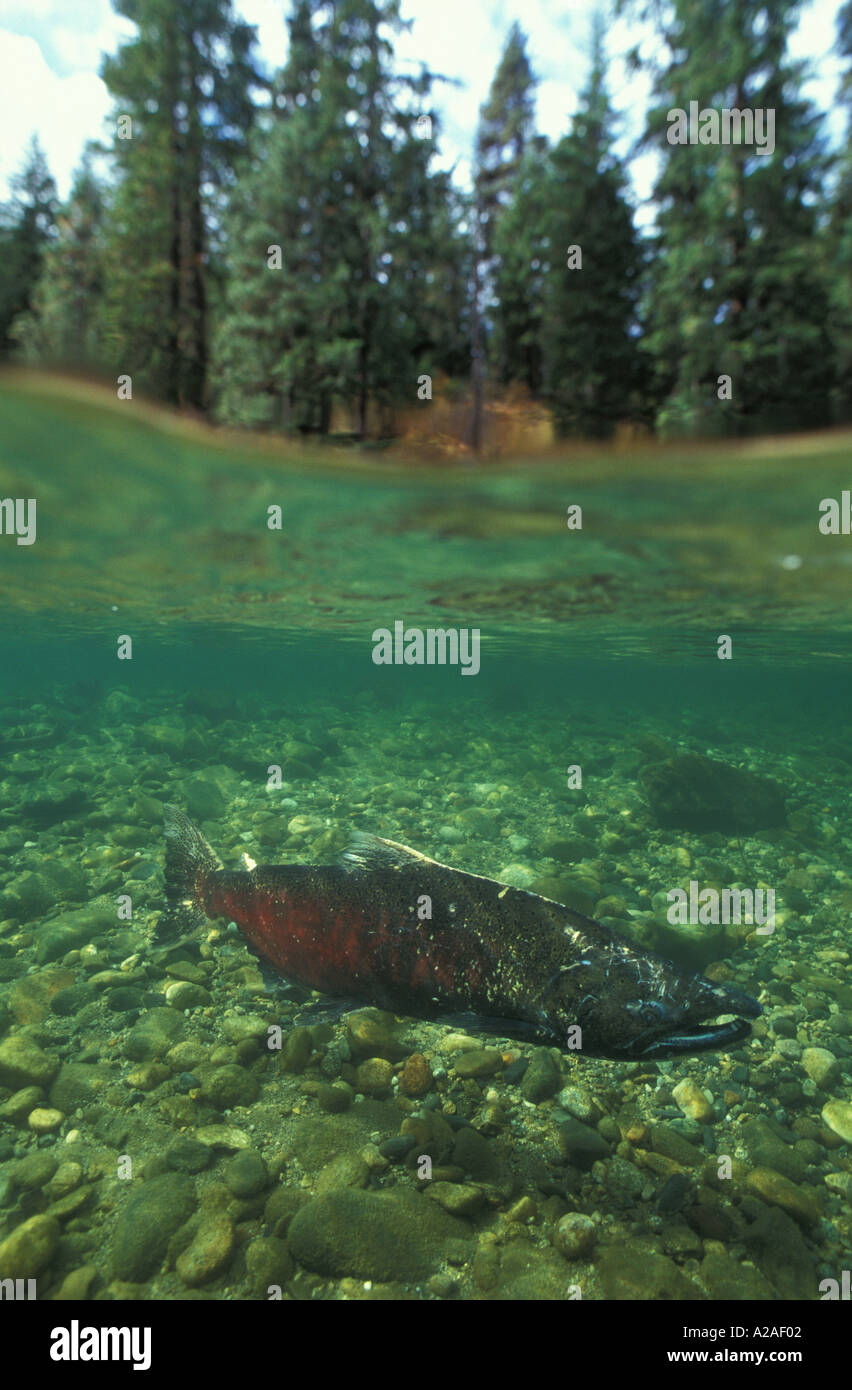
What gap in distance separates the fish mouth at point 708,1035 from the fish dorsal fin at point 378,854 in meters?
2.01

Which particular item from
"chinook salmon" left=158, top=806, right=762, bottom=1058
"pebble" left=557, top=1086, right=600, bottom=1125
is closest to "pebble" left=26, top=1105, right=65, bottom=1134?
"chinook salmon" left=158, top=806, right=762, bottom=1058

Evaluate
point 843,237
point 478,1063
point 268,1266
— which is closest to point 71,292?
point 843,237

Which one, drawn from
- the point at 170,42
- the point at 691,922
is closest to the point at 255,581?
the point at 170,42

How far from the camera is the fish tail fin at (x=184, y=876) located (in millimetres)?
6523

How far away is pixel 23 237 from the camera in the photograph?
201 inches

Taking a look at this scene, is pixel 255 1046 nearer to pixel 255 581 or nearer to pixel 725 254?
pixel 725 254

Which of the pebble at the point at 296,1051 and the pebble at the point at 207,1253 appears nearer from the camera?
the pebble at the point at 207,1253

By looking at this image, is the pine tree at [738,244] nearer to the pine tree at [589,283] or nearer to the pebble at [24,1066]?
the pine tree at [589,283]

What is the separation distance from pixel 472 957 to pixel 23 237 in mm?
6528

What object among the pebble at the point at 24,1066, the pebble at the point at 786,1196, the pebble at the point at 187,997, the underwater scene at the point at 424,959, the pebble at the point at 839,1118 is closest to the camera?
the underwater scene at the point at 424,959

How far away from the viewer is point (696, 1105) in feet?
18.2

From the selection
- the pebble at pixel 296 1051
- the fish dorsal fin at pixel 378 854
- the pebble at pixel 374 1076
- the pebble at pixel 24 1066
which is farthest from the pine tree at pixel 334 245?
the pebble at pixel 24 1066

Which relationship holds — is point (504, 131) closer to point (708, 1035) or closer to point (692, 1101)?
point (708, 1035)
